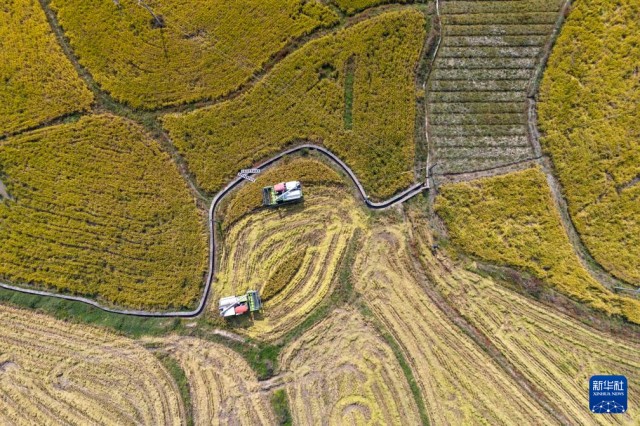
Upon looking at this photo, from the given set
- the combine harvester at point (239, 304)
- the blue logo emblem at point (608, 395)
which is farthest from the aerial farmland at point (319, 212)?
the combine harvester at point (239, 304)

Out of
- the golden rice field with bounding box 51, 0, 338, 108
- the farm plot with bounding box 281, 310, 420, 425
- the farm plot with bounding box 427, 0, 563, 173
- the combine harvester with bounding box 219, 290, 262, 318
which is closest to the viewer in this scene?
the combine harvester with bounding box 219, 290, 262, 318

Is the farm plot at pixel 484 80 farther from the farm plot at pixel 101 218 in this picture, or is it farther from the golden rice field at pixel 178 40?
the farm plot at pixel 101 218

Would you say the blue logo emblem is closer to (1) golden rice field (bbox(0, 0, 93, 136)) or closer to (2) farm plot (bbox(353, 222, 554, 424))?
(2) farm plot (bbox(353, 222, 554, 424))

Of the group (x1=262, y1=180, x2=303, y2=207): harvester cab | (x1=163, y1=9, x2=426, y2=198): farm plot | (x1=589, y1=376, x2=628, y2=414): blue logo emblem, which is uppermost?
(x1=163, y1=9, x2=426, y2=198): farm plot

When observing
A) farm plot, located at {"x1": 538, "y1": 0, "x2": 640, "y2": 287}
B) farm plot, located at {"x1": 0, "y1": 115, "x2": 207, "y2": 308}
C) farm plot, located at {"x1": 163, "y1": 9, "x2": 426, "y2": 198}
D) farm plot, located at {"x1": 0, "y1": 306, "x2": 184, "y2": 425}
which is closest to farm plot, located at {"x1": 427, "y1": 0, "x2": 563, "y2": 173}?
farm plot, located at {"x1": 538, "y1": 0, "x2": 640, "y2": 287}

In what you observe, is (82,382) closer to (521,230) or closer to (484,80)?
(521,230)

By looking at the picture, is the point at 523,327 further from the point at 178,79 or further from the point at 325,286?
the point at 178,79

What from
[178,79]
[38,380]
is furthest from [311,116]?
[38,380]
